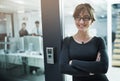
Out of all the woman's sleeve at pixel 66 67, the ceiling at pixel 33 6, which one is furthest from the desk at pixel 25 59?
the woman's sleeve at pixel 66 67

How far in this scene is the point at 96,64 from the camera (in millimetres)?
1724

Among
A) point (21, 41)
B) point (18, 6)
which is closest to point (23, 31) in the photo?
point (21, 41)

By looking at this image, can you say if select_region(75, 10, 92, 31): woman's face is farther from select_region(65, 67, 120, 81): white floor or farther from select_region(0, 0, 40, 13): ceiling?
select_region(0, 0, 40, 13): ceiling

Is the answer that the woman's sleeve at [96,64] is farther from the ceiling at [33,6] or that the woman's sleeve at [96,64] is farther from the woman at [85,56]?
the ceiling at [33,6]

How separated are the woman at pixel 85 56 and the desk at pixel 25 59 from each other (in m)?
0.85

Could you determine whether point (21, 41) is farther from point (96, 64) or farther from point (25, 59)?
point (96, 64)

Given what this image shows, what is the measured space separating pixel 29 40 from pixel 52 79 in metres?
0.68

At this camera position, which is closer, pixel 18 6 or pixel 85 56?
pixel 85 56

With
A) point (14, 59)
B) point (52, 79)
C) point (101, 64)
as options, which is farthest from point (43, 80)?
point (101, 64)

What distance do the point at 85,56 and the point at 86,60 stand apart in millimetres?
44

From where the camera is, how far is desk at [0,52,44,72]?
2.66 m

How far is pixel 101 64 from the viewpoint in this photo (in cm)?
172

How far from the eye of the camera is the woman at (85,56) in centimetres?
174

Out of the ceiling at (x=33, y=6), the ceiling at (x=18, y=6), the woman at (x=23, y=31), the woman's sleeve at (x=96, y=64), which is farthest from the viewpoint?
the woman at (x=23, y=31)
